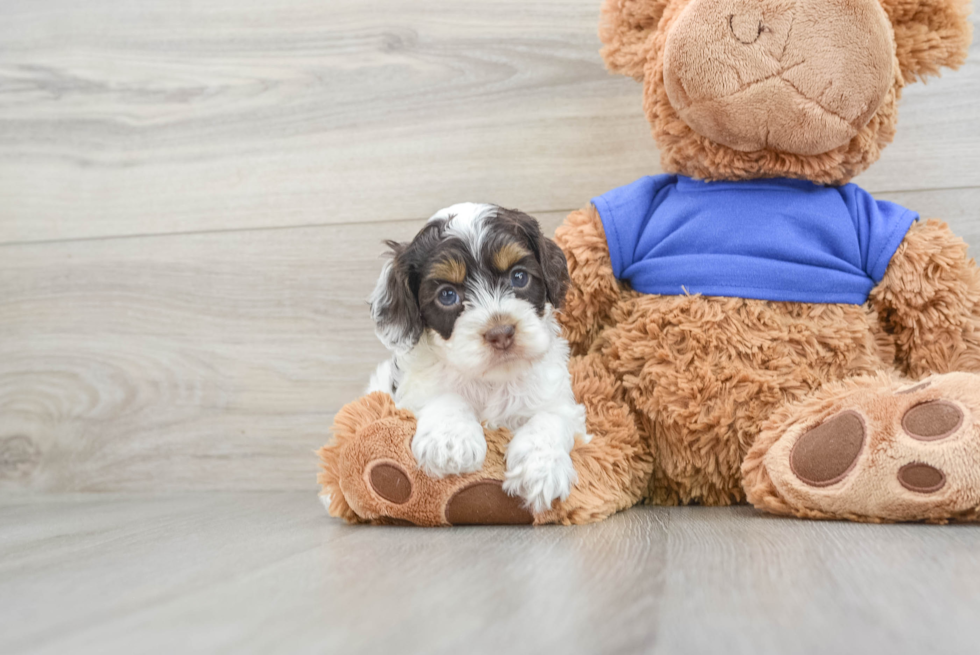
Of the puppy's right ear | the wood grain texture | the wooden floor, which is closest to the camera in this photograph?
the wood grain texture

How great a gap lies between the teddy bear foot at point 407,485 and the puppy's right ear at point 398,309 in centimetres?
13

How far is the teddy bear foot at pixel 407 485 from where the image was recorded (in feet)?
4.31

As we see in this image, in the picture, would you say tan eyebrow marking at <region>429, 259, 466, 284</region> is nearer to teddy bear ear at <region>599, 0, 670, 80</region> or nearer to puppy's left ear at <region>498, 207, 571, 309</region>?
puppy's left ear at <region>498, 207, 571, 309</region>

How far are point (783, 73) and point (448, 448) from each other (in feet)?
2.77

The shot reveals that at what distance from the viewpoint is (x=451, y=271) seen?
1.36 meters

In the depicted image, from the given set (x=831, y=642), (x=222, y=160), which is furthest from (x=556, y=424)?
(x=222, y=160)

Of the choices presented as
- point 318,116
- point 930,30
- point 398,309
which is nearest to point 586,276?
point 398,309

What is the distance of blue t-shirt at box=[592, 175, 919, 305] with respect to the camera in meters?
1.48

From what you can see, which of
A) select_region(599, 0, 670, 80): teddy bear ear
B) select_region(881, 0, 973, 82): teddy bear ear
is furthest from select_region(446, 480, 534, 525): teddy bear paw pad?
select_region(881, 0, 973, 82): teddy bear ear

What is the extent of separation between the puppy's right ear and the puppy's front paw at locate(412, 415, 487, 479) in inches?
7.2

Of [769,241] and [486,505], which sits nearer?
[486,505]

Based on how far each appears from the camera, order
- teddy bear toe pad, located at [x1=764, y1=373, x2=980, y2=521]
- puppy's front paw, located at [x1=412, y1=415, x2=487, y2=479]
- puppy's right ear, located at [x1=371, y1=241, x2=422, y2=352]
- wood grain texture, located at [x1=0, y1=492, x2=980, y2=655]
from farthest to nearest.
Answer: puppy's right ear, located at [x1=371, y1=241, x2=422, y2=352] → puppy's front paw, located at [x1=412, y1=415, x2=487, y2=479] → teddy bear toe pad, located at [x1=764, y1=373, x2=980, y2=521] → wood grain texture, located at [x1=0, y1=492, x2=980, y2=655]

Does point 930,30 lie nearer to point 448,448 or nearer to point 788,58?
point 788,58

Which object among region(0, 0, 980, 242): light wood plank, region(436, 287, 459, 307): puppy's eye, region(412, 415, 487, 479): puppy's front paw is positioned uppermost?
region(0, 0, 980, 242): light wood plank
